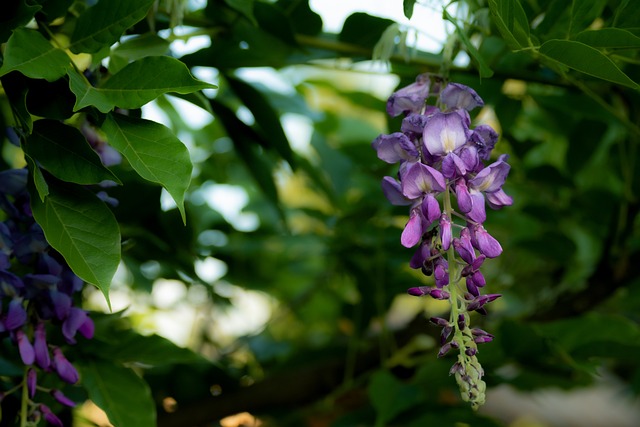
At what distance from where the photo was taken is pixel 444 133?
584 millimetres

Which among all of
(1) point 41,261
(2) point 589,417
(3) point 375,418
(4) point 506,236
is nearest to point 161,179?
(1) point 41,261

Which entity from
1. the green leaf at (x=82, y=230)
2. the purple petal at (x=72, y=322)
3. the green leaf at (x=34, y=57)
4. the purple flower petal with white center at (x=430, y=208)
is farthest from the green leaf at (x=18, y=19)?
the purple flower petal with white center at (x=430, y=208)

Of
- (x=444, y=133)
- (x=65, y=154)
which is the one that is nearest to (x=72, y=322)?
Result: (x=65, y=154)

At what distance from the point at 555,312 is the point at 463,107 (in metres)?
0.68

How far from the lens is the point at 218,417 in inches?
44.3

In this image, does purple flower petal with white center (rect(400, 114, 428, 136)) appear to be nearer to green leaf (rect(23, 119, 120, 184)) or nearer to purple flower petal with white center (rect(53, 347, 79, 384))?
green leaf (rect(23, 119, 120, 184))

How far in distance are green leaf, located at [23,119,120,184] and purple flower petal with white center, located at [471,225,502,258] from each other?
28cm

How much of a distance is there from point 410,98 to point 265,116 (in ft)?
Answer: 1.15

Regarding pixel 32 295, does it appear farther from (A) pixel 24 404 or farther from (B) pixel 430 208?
(B) pixel 430 208

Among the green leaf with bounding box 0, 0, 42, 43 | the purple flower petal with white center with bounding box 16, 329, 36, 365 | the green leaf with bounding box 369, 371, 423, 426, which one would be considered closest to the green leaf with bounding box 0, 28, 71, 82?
the green leaf with bounding box 0, 0, 42, 43

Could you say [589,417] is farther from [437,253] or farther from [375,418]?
[437,253]

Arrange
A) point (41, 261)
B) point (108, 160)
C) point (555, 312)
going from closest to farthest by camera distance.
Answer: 1. point (41, 261)
2. point (108, 160)
3. point (555, 312)

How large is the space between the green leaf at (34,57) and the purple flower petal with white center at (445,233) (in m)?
0.31

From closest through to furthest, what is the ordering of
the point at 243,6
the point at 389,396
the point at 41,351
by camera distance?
1. the point at 41,351
2. the point at 243,6
3. the point at 389,396
